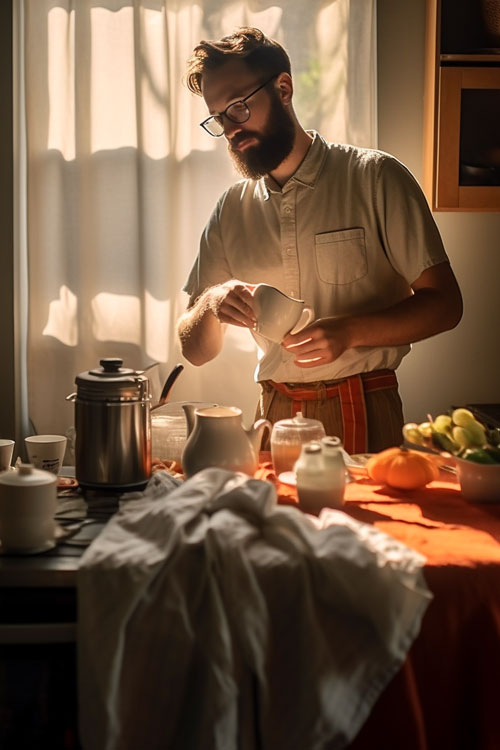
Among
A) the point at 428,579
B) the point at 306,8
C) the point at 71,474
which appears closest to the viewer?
the point at 428,579

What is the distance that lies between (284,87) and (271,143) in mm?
186

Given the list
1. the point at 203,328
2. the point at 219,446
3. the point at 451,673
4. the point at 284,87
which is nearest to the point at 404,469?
the point at 219,446

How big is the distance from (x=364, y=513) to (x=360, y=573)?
0.34 metres

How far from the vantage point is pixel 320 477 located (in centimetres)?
137

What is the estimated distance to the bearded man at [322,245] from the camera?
2.22 m

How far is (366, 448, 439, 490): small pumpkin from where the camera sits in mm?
1504

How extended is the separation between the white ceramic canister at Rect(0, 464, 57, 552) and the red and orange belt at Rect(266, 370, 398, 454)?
1164 mm

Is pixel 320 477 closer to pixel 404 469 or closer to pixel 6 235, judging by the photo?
pixel 404 469

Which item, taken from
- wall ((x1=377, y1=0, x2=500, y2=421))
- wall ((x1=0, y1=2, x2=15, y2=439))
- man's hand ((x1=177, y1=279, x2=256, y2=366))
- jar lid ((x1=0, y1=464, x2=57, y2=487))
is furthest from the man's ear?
jar lid ((x1=0, y1=464, x2=57, y2=487))

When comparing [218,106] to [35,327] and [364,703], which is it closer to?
[35,327]

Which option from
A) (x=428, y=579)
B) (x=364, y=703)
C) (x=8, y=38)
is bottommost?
(x=364, y=703)

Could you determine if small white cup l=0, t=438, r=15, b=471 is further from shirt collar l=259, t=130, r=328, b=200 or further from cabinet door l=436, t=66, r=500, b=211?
cabinet door l=436, t=66, r=500, b=211

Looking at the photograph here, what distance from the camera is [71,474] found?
1.72 m

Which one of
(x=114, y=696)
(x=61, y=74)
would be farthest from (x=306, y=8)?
(x=114, y=696)
